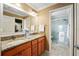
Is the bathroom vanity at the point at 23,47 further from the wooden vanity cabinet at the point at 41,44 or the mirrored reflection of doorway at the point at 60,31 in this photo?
the mirrored reflection of doorway at the point at 60,31

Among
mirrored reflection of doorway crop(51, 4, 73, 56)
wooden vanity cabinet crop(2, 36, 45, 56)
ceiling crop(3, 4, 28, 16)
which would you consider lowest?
wooden vanity cabinet crop(2, 36, 45, 56)

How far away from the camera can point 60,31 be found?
175 centimetres

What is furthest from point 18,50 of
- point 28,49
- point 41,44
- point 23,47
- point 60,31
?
point 60,31

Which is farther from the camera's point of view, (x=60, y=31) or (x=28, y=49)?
(x=28, y=49)

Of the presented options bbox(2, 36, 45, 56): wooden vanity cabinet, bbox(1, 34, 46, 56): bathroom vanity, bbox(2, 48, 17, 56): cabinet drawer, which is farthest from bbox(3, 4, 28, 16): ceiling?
bbox(2, 48, 17, 56): cabinet drawer

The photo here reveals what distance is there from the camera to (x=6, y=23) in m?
1.73

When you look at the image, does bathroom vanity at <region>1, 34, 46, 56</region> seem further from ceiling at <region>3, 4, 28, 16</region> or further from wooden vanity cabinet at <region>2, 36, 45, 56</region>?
ceiling at <region>3, 4, 28, 16</region>

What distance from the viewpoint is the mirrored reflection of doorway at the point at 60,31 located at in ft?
5.48

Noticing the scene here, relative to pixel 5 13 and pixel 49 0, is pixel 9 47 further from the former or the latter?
pixel 49 0

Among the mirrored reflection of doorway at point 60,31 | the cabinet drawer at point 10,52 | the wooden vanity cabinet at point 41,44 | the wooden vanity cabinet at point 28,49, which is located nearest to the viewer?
the cabinet drawer at point 10,52

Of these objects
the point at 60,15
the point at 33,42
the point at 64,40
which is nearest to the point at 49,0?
the point at 60,15

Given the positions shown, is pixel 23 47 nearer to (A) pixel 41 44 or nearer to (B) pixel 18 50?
(B) pixel 18 50

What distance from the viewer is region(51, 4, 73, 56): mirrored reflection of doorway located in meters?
1.67

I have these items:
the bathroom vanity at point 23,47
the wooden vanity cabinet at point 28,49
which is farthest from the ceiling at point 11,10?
the wooden vanity cabinet at point 28,49
